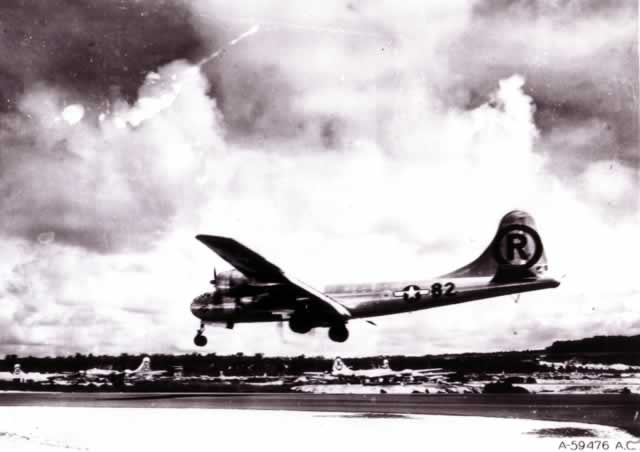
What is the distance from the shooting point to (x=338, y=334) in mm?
14805

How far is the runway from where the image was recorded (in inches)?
510

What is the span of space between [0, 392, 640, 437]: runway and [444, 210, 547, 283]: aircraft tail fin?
120 inches

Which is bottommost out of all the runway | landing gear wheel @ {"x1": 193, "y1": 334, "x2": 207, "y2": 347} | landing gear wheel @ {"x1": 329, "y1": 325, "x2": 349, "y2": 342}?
the runway

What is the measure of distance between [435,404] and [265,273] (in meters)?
5.25

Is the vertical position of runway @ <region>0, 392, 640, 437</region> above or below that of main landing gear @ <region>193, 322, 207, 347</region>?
below

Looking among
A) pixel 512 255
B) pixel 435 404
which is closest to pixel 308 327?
pixel 435 404

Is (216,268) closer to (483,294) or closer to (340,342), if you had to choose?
(340,342)

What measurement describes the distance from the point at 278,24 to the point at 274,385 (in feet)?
40.4

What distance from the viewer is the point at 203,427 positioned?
12.4m

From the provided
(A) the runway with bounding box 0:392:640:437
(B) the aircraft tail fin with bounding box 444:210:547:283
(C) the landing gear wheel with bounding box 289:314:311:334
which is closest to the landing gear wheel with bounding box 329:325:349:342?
(C) the landing gear wheel with bounding box 289:314:311:334

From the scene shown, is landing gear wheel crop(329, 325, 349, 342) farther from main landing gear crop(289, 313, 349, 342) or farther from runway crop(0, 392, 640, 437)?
runway crop(0, 392, 640, 437)

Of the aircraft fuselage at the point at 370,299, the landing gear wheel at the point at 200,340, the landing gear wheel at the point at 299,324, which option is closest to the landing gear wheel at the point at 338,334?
the aircraft fuselage at the point at 370,299

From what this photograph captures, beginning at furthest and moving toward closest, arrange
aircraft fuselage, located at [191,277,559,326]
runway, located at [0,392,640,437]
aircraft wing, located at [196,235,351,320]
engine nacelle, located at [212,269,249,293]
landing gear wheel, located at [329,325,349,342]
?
engine nacelle, located at [212,269,249,293] → aircraft fuselage, located at [191,277,559,326] → landing gear wheel, located at [329,325,349,342] → aircraft wing, located at [196,235,351,320] → runway, located at [0,392,640,437]

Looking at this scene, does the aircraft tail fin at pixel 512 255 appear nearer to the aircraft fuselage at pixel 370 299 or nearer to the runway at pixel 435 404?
the aircraft fuselage at pixel 370 299
